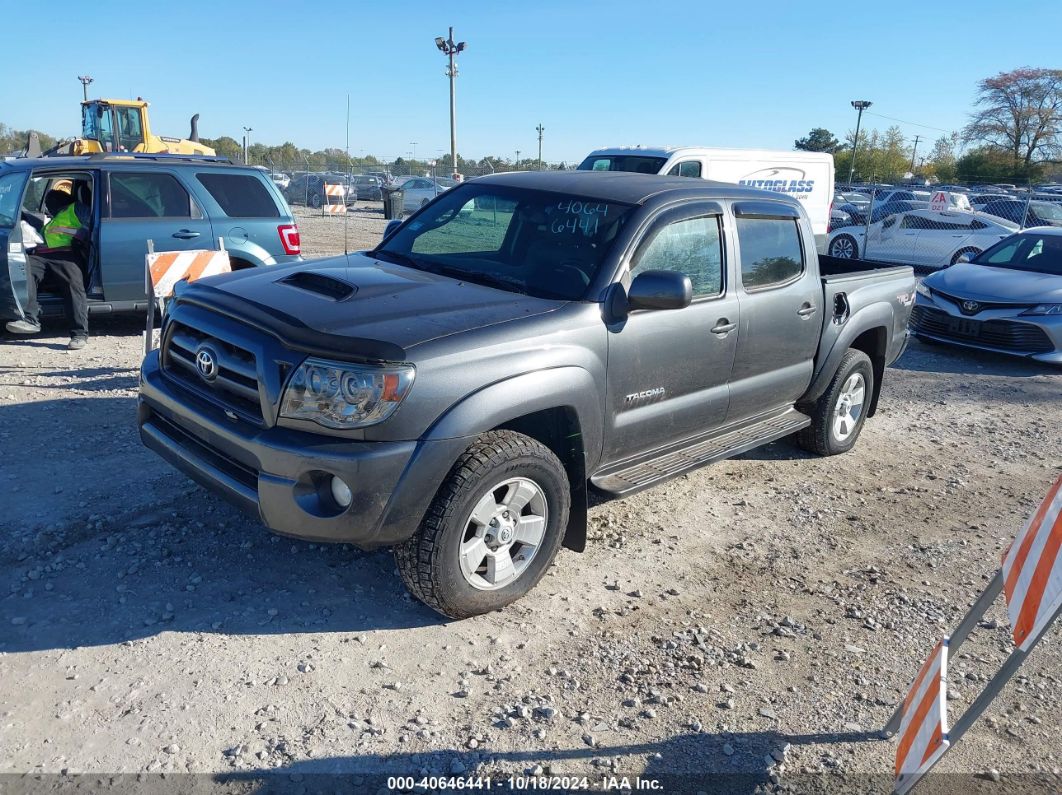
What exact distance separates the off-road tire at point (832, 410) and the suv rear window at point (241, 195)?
592cm

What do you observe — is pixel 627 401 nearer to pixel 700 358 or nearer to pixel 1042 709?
pixel 700 358

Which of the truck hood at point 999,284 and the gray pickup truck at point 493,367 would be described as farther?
the truck hood at point 999,284

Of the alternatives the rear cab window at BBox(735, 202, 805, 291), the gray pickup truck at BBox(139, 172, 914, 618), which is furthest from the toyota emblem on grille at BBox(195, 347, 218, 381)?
the rear cab window at BBox(735, 202, 805, 291)

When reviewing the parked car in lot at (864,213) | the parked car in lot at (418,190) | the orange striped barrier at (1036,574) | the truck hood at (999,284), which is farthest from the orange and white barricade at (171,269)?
the parked car in lot at (418,190)

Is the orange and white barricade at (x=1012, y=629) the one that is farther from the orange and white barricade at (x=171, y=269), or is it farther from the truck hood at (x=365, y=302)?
the orange and white barricade at (x=171, y=269)

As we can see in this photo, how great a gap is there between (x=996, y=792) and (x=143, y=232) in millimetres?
8103

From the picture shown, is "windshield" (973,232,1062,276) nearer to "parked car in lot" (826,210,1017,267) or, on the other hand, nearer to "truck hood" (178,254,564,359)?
→ "parked car in lot" (826,210,1017,267)

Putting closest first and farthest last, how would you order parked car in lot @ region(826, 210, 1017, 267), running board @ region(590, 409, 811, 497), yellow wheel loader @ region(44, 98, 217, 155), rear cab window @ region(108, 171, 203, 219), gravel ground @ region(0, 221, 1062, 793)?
gravel ground @ region(0, 221, 1062, 793), running board @ region(590, 409, 811, 497), rear cab window @ region(108, 171, 203, 219), parked car in lot @ region(826, 210, 1017, 267), yellow wheel loader @ region(44, 98, 217, 155)

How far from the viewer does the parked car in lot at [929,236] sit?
1644cm

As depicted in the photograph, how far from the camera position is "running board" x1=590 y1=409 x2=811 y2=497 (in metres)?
4.08

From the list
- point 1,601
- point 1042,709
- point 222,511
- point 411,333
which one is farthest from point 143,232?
point 1042,709

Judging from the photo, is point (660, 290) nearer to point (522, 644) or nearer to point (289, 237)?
point (522, 644)

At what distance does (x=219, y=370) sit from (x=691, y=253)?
2489 mm

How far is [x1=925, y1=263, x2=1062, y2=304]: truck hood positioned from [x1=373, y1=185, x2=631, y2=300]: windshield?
714cm
